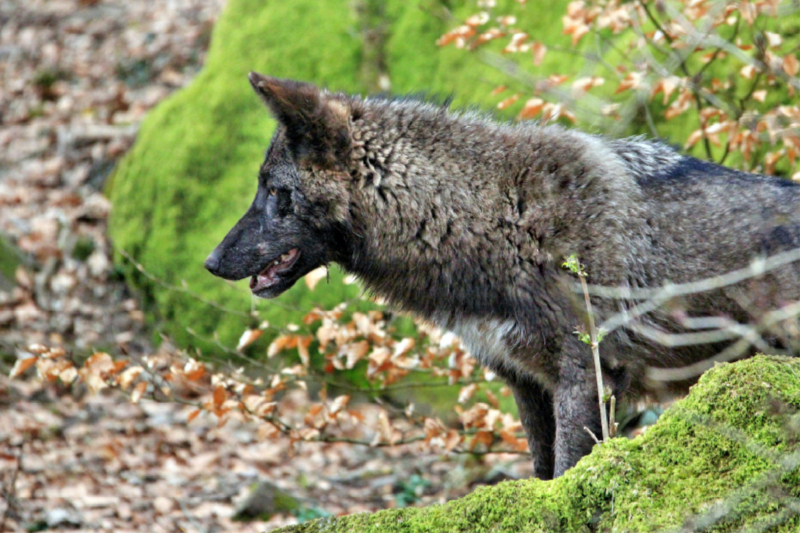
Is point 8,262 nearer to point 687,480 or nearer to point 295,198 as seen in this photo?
point 295,198

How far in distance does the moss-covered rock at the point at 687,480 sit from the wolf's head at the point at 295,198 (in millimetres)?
1956

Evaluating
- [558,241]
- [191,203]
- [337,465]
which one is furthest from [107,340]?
[558,241]

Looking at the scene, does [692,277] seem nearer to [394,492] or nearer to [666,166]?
[666,166]

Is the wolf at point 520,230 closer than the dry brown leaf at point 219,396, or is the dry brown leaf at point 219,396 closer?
the wolf at point 520,230

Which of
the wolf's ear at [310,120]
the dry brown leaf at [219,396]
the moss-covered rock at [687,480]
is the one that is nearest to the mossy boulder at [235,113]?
the dry brown leaf at [219,396]

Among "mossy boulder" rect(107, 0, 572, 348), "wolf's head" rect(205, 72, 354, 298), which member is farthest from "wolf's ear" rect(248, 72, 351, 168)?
"mossy boulder" rect(107, 0, 572, 348)

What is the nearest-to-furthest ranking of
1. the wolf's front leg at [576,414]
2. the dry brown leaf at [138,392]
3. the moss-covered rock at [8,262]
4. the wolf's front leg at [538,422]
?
the wolf's front leg at [576,414] < the wolf's front leg at [538,422] < the dry brown leaf at [138,392] < the moss-covered rock at [8,262]

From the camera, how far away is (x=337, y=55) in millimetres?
9930

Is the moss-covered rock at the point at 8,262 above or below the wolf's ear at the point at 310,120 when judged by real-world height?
below

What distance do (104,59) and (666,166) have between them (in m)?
11.5

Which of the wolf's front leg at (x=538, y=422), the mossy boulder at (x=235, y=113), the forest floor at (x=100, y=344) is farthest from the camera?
the mossy boulder at (x=235, y=113)

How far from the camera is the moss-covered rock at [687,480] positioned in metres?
2.88

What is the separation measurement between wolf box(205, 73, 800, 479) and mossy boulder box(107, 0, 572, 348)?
4096 mm

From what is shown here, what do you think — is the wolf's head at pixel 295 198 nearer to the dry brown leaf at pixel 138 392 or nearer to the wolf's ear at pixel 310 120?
the wolf's ear at pixel 310 120
